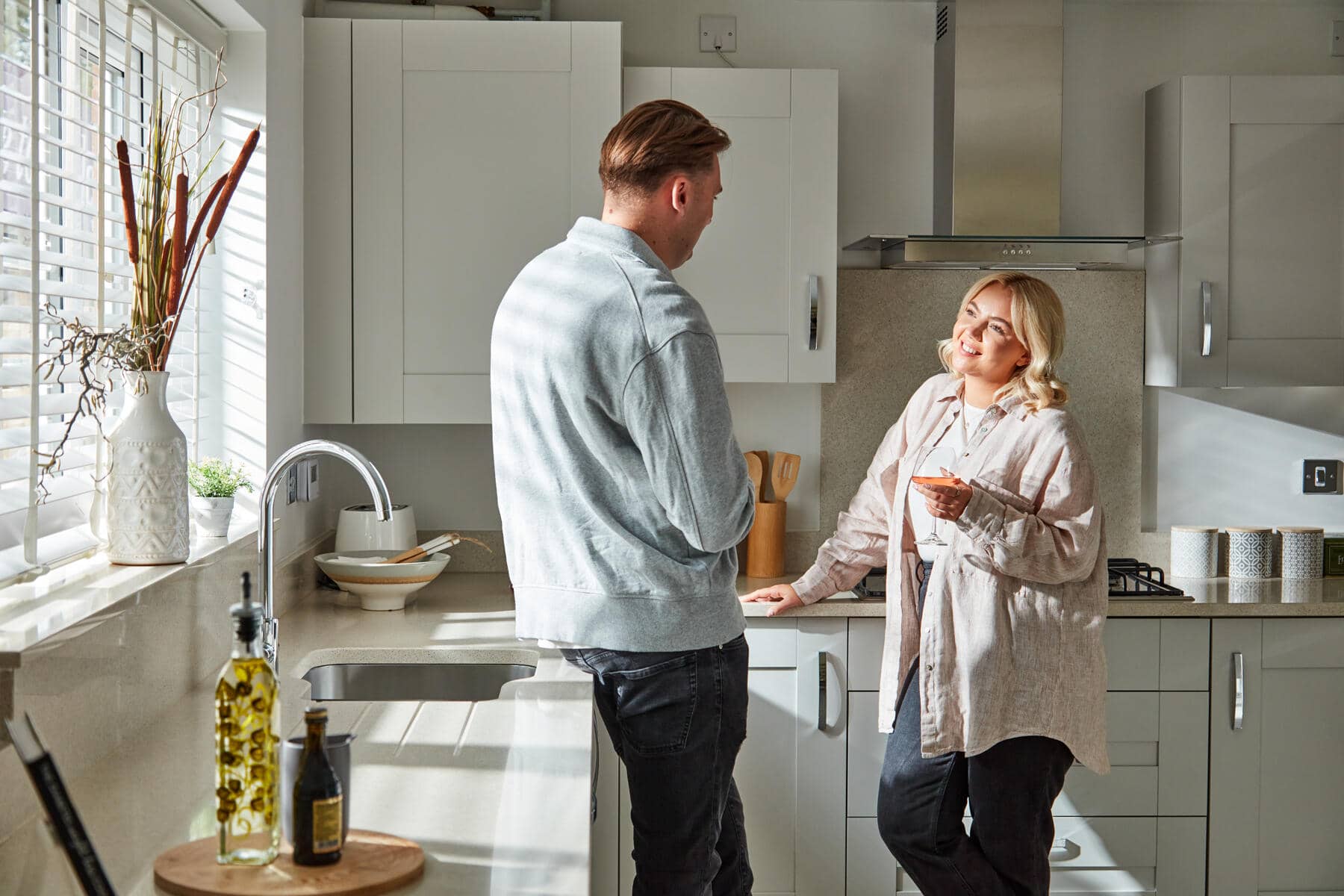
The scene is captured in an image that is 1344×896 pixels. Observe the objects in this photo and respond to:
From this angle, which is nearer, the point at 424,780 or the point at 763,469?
the point at 424,780

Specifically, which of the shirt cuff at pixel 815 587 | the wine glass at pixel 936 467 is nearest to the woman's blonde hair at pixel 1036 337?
the wine glass at pixel 936 467

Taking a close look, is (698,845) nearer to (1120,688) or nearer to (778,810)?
(778,810)

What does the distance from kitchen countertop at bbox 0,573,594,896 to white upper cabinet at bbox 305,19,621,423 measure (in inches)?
32.3

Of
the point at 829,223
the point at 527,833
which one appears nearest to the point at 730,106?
the point at 829,223

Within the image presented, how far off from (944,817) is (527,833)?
4.09 feet

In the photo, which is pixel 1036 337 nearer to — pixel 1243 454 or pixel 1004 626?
pixel 1004 626

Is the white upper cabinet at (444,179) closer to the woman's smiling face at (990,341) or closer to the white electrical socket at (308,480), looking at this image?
the white electrical socket at (308,480)

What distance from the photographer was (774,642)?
2.67m

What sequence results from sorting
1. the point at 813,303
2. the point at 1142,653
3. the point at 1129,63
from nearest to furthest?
the point at 1142,653
the point at 813,303
the point at 1129,63

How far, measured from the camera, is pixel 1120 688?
8.82ft

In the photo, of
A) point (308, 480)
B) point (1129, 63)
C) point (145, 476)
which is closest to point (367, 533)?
point (308, 480)

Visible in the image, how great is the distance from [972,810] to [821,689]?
1.68 ft

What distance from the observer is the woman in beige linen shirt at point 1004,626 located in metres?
2.14

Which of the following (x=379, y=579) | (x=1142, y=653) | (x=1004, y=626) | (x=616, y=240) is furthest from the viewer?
(x=1142, y=653)
